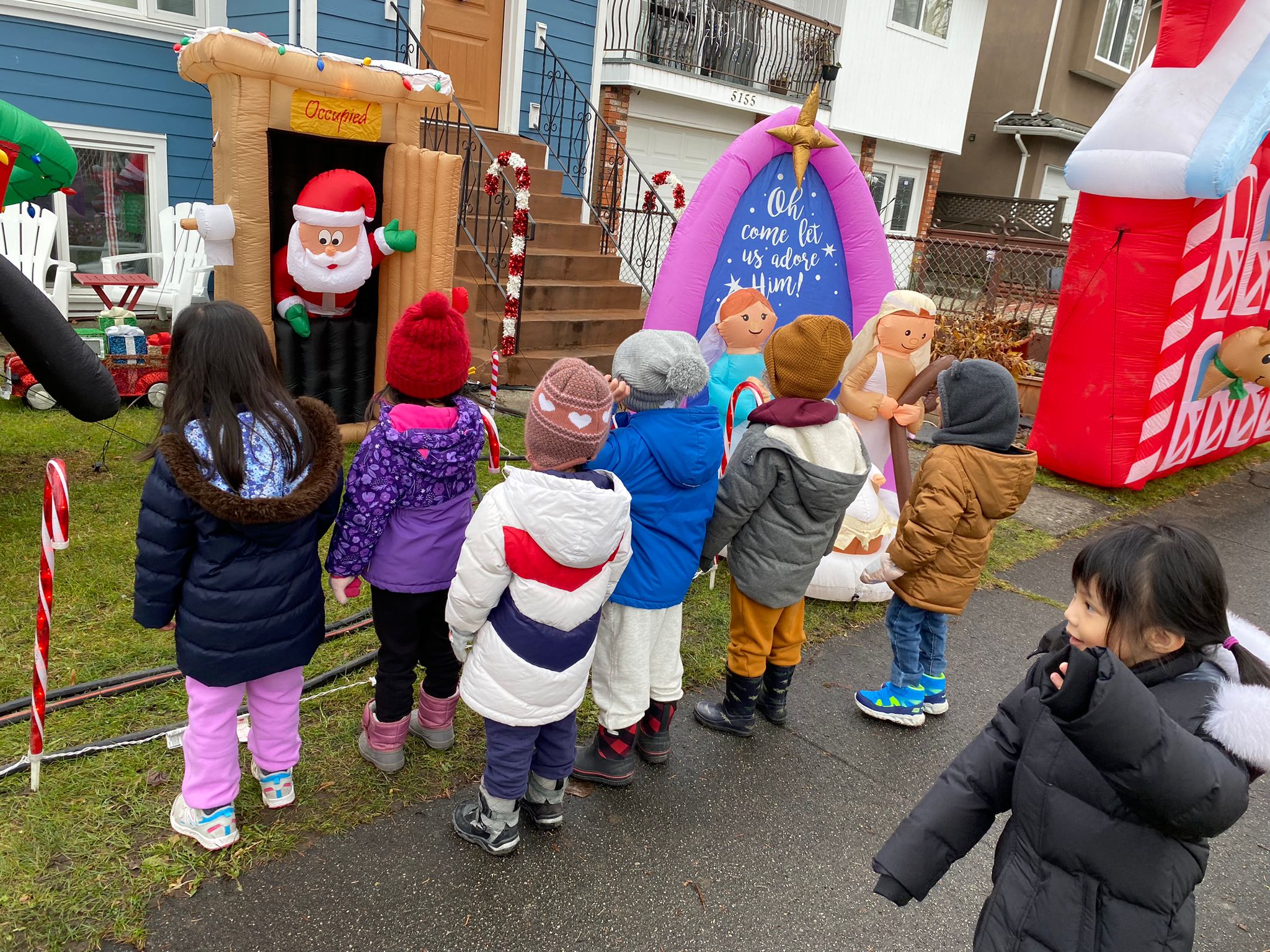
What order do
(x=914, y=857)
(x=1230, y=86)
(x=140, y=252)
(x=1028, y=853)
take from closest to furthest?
1. (x=1028, y=853)
2. (x=914, y=857)
3. (x=1230, y=86)
4. (x=140, y=252)

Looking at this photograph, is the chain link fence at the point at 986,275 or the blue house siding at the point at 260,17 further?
the chain link fence at the point at 986,275

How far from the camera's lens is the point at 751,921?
8.66 feet

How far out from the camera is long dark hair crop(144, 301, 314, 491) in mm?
2336

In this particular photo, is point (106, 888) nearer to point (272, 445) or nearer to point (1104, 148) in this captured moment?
point (272, 445)

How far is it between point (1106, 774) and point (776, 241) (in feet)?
13.9

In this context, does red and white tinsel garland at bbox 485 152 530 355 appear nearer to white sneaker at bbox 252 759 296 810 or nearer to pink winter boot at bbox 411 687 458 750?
pink winter boot at bbox 411 687 458 750

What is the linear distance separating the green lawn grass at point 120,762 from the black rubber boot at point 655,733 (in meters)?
0.30

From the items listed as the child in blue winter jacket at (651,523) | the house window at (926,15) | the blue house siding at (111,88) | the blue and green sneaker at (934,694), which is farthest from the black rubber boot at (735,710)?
the house window at (926,15)

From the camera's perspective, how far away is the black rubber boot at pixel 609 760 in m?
3.11

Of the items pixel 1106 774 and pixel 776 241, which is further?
pixel 776 241

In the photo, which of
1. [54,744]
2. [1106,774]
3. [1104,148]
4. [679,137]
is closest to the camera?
[1106,774]

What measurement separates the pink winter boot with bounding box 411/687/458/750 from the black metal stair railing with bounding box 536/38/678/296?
23.4ft

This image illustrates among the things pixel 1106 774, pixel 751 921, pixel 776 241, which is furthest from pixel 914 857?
pixel 776 241

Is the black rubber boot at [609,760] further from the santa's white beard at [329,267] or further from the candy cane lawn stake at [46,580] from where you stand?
the santa's white beard at [329,267]
